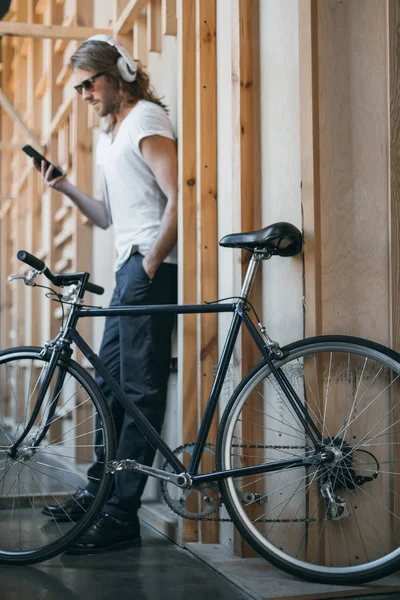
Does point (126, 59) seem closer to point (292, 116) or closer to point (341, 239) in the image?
point (292, 116)

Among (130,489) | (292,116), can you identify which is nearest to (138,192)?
(292,116)

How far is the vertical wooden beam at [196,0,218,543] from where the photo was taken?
9.73 feet

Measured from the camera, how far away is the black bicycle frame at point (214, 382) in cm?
241

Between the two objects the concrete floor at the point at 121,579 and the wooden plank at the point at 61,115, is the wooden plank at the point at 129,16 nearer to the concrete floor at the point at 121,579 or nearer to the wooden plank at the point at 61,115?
the wooden plank at the point at 61,115

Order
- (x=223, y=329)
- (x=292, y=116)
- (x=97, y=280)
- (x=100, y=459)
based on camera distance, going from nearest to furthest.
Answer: (x=292, y=116), (x=223, y=329), (x=100, y=459), (x=97, y=280)

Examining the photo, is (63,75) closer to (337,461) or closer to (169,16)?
(169,16)

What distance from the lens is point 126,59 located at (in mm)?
3279

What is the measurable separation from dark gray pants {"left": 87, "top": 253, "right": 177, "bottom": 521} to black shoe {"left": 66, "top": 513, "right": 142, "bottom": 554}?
0.10 feet

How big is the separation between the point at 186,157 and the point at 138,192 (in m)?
0.25

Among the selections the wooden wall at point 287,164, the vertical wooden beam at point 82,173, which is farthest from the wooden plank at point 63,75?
the wooden wall at point 287,164

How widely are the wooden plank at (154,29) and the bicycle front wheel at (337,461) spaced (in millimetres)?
1799

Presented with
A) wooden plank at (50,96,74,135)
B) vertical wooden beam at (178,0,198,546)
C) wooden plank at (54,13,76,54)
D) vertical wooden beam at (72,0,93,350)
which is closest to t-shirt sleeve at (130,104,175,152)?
vertical wooden beam at (178,0,198,546)

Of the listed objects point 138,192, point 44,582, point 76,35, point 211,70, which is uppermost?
point 76,35

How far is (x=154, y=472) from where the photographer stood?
2.62 metres
